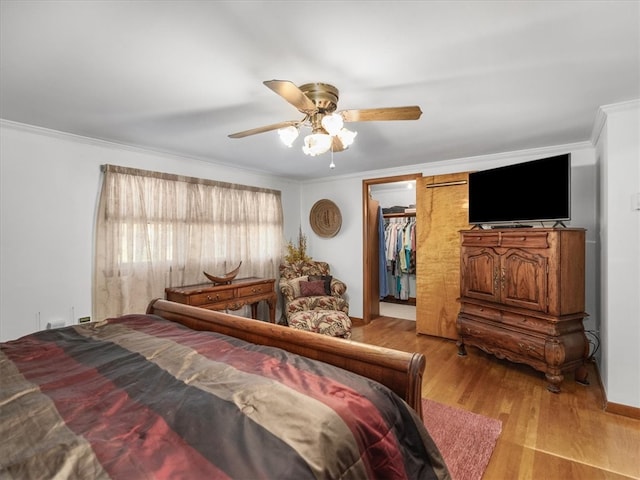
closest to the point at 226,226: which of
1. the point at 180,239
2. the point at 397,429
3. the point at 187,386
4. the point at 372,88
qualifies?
the point at 180,239

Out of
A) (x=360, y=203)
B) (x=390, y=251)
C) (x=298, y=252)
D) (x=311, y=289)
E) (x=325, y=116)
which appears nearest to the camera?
(x=325, y=116)

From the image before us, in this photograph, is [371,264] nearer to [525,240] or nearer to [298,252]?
[298,252]

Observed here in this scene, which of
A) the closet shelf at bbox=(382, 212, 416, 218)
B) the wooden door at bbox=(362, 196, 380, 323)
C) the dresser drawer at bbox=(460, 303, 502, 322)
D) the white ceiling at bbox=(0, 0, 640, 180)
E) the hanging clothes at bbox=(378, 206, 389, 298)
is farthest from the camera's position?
the closet shelf at bbox=(382, 212, 416, 218)

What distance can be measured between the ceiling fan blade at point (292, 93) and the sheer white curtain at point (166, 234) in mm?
2420

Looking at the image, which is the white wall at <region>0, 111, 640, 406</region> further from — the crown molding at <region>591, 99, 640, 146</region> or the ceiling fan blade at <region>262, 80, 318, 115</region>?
the ceiling fan blade at <region>262, 80, 318, 115</region>

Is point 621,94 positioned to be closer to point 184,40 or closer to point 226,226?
point 184,40

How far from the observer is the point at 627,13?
4.55 feet

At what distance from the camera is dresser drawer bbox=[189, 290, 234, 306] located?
3449 mm

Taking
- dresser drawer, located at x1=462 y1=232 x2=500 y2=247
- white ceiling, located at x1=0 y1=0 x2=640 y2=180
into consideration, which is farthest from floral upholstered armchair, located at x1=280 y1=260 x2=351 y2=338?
white ceiling, located at x1=0 y1=0 x2=640 y2=180

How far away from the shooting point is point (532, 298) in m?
2.83

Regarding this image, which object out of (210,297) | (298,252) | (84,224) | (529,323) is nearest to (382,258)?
(298,252)

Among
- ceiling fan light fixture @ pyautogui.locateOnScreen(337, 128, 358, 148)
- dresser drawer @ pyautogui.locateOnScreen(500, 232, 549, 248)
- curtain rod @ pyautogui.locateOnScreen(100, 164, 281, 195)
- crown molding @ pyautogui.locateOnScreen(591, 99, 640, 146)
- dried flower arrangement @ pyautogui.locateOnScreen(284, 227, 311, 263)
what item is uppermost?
crown molding @ pyautogui.locateOnScreen(591, 99, 640, 146)

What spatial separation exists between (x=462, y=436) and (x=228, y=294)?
2.76 meters

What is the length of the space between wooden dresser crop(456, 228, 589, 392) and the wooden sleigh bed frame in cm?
214
